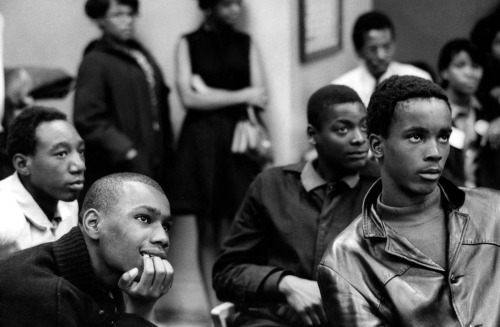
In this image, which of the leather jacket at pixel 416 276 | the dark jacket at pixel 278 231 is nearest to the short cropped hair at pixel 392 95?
the leather jacket at pixel 416 276

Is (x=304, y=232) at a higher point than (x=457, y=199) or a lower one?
lower

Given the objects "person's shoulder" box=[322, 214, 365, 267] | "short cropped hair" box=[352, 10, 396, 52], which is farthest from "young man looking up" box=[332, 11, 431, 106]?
"person's shoulder" box=[322, 214, 365, 267]

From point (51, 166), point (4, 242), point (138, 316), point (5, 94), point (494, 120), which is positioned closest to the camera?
point (138, 316)

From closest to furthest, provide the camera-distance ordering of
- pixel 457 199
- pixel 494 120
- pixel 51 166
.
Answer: pixel 457 199
pixel 51 166
pixel 494 120

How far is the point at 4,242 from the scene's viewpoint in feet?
11.8

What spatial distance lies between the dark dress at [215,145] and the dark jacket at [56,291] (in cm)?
247

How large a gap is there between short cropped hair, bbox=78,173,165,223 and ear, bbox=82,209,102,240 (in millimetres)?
21

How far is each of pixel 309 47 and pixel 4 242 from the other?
8.98 feet

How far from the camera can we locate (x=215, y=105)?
5.45 m

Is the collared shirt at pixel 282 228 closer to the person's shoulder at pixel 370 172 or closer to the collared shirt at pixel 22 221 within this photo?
the person's shoulder at pixel 370 172

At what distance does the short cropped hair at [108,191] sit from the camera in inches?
122

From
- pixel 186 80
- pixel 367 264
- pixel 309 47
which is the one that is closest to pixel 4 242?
pixel 367 264

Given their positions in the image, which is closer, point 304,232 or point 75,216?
point 304,232

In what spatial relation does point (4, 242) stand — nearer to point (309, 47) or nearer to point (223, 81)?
point (223, 81)
